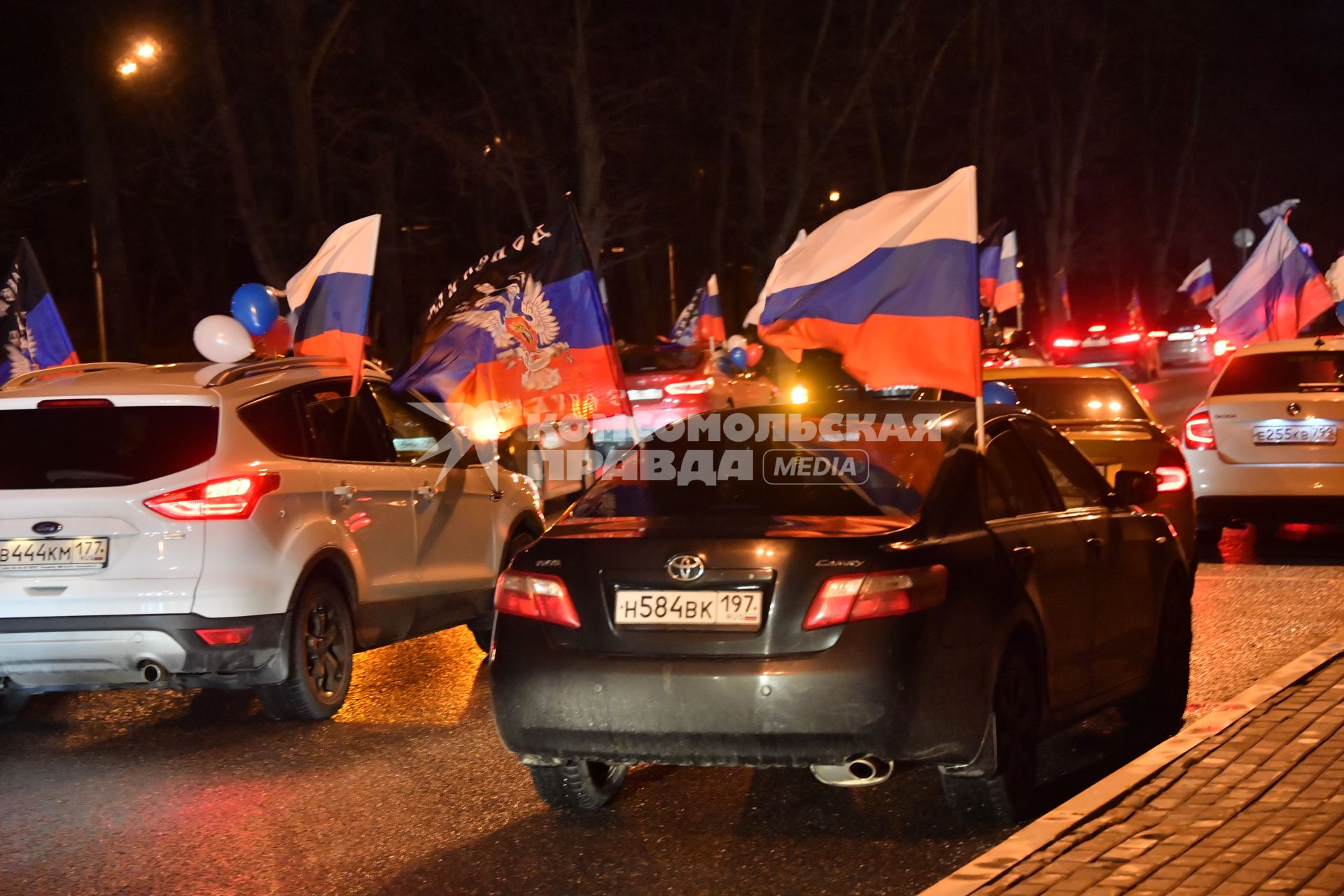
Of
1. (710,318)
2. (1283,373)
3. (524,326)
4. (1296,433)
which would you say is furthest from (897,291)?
(710,318)

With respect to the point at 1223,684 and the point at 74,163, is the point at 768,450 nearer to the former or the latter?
the point at 1223,684

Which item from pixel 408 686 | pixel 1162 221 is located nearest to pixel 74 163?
pixel 408 686

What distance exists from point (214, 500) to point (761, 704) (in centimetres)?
292

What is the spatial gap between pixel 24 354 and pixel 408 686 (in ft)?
20.0

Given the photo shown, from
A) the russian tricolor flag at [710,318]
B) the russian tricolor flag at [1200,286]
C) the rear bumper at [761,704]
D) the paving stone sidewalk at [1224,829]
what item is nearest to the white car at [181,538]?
the rear bumper at [761,704]

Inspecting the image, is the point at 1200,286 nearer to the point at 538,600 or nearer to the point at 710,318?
the point at 710,318

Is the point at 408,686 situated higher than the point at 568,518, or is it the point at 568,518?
the point at 568,518

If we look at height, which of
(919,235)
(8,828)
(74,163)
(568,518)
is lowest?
(8,828)

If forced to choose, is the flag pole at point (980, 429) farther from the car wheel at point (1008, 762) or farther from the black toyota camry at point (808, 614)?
the car wheel at point (1008, 762)

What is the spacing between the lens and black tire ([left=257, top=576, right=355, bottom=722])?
756 cm

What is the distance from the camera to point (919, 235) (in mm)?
7738

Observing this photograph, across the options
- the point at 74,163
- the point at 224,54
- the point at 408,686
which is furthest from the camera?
the point at 74,163

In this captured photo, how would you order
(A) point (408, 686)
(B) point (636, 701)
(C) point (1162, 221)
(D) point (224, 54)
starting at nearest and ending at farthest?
1. (B) point (636, 701)
2. (A) point (408, 686)
3. (D) point (224, 54)
4. (C) point (1162, 221)

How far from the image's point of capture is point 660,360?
918 inches
